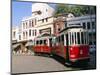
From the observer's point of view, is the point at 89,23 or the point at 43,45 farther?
the point at 89,23

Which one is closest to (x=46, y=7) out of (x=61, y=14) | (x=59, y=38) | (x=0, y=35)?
(x=61, y=14)

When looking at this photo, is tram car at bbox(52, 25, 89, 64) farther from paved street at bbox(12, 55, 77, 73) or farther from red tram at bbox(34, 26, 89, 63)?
paved street at bbox(12, 55, 77, 73)

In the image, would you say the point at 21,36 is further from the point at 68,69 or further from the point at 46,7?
the point at 68,69

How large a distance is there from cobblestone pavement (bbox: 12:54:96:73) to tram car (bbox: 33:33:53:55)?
7cm

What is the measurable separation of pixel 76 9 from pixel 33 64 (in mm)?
817

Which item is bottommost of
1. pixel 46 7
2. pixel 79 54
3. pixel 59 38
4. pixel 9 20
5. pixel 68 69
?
pixel 68 69

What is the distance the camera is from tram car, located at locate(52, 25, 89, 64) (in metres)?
2.57

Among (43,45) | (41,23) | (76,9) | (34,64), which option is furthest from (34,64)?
(76,9)

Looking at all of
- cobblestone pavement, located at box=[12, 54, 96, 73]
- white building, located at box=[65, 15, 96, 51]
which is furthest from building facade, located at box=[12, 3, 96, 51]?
cobblestone pavement, located at box=[12, 54, 96, 73]

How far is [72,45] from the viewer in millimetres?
2609

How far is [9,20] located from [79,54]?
91 centimetres

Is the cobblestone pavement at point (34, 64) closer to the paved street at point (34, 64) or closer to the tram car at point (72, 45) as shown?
the paved street at point (34, 64)

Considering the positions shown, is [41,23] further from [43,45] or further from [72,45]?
[72,45]

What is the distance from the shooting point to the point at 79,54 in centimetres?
265
